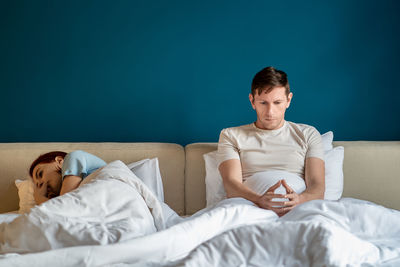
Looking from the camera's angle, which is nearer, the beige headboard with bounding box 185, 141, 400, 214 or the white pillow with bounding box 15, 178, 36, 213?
the white pillow with bounding box 15, 178, 36, 213

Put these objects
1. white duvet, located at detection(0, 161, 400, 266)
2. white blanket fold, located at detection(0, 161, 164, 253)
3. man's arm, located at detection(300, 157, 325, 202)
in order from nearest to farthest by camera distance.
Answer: white duvet, located at detection(0, 161, 400, 266) → white blanket fold, located at detection(0, 161, 164, 253) → man's arm, located at detection(300, 157, 325, 202)

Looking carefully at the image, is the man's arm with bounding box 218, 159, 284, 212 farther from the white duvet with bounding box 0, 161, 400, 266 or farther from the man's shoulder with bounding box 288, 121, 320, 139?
the man's shoulder with bounding box 288, 121, 320, 139

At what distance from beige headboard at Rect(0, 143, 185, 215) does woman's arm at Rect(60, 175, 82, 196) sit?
0.41 m

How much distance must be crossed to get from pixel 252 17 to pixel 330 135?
0.86 m

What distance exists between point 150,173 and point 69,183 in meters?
0.45

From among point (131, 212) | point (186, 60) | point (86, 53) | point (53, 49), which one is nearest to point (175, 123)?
point (186, 60)

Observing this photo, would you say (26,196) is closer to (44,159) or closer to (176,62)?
(44,159)

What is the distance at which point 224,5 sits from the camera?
8.44ft

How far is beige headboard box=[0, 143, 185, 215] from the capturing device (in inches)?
89.9

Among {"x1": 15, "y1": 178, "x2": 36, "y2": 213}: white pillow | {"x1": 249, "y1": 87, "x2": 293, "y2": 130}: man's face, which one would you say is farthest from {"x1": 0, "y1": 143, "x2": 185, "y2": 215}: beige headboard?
{"x1": 249, "y1": 87, "x2": 293, "y2": 130}: man's face

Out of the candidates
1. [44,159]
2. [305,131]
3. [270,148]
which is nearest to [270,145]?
[270,148]

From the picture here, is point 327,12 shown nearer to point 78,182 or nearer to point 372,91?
point 372,91

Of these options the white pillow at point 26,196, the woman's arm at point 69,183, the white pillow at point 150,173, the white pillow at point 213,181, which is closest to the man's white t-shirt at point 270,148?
the white pillow at point 213,181

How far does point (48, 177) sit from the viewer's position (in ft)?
6.42
